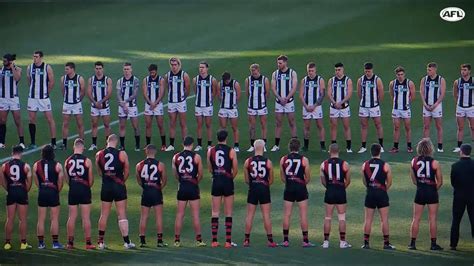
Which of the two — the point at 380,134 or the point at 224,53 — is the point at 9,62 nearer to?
the point at 380,134

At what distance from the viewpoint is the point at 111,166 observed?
23.0 metres

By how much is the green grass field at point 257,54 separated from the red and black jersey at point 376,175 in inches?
48.7

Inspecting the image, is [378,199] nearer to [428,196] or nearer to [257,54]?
[428,196]

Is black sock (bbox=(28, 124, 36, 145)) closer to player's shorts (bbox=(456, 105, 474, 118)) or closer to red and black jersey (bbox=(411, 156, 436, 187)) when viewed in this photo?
player's shorts (bbox=(456, 105, 474, 118))

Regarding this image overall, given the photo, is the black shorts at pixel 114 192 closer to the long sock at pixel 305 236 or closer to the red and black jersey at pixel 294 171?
the red and black jersey at pixel 294 171

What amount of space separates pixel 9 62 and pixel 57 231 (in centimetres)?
871

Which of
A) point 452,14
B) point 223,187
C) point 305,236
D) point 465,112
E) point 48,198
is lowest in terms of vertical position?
point 305,236

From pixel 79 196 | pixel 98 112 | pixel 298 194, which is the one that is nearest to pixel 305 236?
pixel 298 194

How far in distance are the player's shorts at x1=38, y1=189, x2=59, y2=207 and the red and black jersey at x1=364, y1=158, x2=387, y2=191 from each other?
588cm

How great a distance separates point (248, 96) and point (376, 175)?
27.8 feet

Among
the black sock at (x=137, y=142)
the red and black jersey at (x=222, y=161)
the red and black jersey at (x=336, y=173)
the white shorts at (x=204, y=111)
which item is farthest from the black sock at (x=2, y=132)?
the red and black jersey at (x=336, y=173)

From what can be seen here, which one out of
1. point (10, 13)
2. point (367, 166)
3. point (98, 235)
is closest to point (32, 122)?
point (98, 235)

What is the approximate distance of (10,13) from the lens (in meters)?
49.9

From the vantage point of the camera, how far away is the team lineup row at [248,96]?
98.8ft
